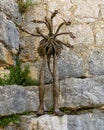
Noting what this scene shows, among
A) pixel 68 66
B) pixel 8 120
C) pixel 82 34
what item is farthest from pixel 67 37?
pixel 8 120

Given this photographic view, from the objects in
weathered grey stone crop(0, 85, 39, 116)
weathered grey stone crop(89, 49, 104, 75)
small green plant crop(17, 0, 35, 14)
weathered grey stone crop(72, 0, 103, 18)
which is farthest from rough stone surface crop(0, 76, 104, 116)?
small green plant crop(17, 0, 35, 14)

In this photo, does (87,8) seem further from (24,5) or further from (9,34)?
(9,34)

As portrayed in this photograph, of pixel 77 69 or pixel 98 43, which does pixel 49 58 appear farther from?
pixel 98 43

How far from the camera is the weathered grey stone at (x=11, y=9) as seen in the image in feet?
9.64

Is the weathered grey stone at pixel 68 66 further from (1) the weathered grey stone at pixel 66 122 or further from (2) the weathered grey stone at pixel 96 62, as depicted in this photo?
(1) the weathered grey stone at pixel 66 122

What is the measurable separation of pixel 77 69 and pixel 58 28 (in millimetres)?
347

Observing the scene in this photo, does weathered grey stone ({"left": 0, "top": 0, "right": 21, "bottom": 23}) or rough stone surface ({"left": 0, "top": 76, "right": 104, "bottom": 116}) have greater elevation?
weathered grey stone ({"left": 0, "top": 0, "right": 21, "bottom": 23})

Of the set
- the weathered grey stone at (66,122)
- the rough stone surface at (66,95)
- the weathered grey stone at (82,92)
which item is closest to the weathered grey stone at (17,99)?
the rough stone surface at (66,95)

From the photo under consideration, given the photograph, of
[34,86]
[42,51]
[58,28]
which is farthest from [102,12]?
[34,86]

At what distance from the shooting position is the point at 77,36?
2971 mm

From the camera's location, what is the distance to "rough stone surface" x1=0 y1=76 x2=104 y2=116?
104 inches

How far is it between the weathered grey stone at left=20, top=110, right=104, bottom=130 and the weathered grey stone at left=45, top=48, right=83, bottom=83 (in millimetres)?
357

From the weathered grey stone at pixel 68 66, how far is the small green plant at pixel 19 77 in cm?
14

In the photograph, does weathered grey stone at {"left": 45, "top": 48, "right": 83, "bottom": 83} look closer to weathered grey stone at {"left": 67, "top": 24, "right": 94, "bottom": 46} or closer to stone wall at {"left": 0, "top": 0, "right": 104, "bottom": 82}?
stone wall at {"left": 0, "top": 0, "right": 104, "bottom": 82}
